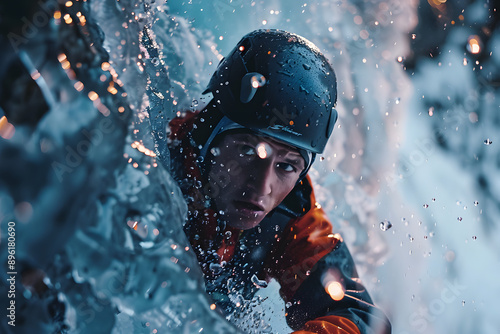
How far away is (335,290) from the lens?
204 cm

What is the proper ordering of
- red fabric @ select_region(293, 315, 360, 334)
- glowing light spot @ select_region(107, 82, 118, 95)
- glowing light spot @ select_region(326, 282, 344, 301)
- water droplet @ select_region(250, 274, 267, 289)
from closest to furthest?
1. glowing light spot @ select_region(107, 82, 118, 95)
2. red fabric @ select_region(293, 315, 360, 334)
3. glowing light spot @ select_region(326, 282, 344, 301)
4. water droplet @ select_region(250, 274, 267, 289)

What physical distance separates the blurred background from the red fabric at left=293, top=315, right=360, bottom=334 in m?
0.68

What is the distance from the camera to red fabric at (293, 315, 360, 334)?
163 cm

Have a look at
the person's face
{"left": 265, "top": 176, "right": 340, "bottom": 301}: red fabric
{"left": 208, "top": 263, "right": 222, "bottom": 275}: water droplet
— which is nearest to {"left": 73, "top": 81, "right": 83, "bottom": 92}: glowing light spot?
the person's face

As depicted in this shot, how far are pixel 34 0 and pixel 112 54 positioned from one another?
0.50 metres

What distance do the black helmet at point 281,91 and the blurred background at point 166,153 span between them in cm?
44

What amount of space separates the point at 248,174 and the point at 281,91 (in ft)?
1.38

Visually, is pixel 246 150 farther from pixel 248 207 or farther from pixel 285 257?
pixel 285 257

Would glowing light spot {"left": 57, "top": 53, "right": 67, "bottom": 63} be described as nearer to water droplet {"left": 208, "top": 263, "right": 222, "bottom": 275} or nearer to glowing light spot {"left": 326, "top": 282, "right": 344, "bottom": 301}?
water droplet {"left": 208, "top": 263, "right": 222, "bottom": 275}

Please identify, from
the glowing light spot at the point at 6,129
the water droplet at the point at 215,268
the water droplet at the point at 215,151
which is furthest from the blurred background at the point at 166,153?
the water droplet at the point at 215,268

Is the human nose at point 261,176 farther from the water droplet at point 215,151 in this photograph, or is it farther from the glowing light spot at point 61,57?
the glowing light spot at point 61,57

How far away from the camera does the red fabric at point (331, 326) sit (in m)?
1.63

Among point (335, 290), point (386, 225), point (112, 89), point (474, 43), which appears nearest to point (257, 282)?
point (335, 290)

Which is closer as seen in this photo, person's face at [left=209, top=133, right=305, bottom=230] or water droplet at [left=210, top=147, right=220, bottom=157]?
person's face at [left=209, top=133, right=305, bottom=230]
